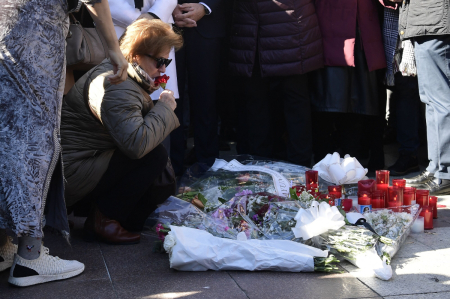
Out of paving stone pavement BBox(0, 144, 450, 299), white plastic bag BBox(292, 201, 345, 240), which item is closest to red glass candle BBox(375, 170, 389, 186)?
paving stone pavement BBox(0, 144, 450, 299)

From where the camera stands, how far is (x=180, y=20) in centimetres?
467

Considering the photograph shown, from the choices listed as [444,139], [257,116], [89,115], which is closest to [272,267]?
[89,115]

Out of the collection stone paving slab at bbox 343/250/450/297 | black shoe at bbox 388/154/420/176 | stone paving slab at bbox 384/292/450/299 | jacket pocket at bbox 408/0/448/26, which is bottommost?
black shoe at bbox 388/154/420/176

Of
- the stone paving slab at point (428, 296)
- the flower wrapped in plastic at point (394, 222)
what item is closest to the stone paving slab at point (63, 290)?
the stone paving slab at point (428, 296)

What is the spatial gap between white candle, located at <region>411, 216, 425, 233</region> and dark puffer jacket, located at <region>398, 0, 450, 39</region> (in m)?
1.50

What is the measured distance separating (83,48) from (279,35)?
6.18 ft

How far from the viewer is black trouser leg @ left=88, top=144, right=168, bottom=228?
3.14 metres

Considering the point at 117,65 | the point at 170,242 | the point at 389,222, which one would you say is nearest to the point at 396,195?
the point at 389,222

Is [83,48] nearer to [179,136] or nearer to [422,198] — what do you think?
[179,136]

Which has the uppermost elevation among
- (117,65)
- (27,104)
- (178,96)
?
(117,65)

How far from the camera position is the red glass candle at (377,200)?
3613 millimetres

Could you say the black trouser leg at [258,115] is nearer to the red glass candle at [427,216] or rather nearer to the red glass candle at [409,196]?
the red glass candle at [409,196]

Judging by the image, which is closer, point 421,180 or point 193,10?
point 421,180

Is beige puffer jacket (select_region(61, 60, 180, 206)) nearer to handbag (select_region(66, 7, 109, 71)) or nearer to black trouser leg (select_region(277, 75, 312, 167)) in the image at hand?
handbag (select_region(66, 7, 109, 71))
